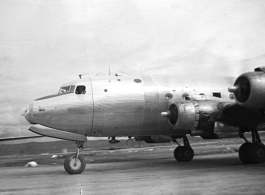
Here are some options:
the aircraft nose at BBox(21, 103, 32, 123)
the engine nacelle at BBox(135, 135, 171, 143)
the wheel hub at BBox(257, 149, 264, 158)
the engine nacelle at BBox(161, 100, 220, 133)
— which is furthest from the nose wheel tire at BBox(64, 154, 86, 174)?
the wheel hub at BBox(257, 149, 264, 158)

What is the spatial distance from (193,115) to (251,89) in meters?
2.06

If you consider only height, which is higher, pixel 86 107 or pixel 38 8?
pixel 38 8

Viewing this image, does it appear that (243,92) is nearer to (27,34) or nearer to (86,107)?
(86,107)

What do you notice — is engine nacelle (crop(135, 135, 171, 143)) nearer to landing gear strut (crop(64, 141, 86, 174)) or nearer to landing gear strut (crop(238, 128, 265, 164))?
landing gear strut (crop(238, 128, 265, 164))

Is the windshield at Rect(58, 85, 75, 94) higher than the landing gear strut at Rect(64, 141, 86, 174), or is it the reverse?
the windshield at Rect(58, 85, 75, 94)

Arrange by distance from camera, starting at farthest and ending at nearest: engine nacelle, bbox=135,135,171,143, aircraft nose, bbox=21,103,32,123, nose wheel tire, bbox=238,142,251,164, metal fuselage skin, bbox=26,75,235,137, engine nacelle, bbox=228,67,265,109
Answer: engine nacelle, bbox=135,135,171,143
nose wheel tire, bbox=238,142,251,164
metal fuselage skin, bbox=26,75,235,137
aircraft nose, bbox=21,103,32,123
engine nacelle, bbox=228,67,265,109

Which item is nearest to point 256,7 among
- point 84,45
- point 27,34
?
point 84,45

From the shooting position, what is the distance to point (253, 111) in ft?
32.9

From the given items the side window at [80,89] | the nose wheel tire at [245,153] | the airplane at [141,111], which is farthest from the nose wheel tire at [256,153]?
the side window at [80,89]

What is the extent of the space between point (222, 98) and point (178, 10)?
5.53 m

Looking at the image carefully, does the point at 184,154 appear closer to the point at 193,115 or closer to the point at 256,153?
the point at 256,153

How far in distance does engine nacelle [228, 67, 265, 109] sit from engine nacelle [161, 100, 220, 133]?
132cm

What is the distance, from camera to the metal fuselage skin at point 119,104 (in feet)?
34.0

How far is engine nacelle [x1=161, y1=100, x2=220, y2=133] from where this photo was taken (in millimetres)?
9898
